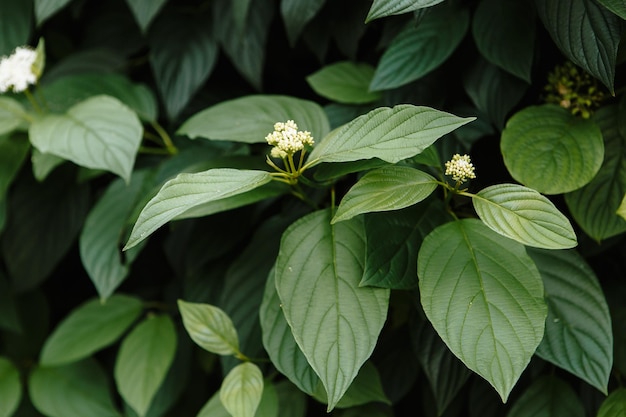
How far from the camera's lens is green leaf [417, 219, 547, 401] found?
696 millimetres

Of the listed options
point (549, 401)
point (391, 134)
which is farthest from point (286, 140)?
point (549, 401)

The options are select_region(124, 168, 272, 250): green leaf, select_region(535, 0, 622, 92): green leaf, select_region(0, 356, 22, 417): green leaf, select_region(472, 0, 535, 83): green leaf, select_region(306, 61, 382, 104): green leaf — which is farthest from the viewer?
select_region(0, 356, 22, 417): green leaf

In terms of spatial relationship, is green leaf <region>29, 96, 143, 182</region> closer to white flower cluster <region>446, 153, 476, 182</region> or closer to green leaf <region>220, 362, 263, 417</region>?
green leaf <region>220, 362, 263, 417</region>

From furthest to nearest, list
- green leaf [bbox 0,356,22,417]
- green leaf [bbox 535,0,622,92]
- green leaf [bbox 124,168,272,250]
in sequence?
green leaf [bbox 0,356,22,417]
green leaf [bbox 535,0,622,92]
green leaf [bbox 124,168,272,250]

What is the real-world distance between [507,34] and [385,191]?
1.19ft

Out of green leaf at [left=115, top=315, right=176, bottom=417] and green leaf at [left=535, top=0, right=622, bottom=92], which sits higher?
green leaf at [left=535, top=0, right=622, bottom=92]

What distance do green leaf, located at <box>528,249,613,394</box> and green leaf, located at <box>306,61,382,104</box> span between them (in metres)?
0.37

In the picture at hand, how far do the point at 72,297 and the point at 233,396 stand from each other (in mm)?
900

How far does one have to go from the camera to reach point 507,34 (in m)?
0.95

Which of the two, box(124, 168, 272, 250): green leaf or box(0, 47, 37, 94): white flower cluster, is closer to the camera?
box(124, 168, 272, 250): green leaf

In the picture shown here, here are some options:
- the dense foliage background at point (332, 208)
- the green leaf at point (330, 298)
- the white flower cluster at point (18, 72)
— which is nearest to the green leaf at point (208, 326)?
the dense foliage background at point (332, 208)

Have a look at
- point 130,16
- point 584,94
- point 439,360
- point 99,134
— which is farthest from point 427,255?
point 130,16

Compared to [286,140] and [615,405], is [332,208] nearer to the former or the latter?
[286,140]

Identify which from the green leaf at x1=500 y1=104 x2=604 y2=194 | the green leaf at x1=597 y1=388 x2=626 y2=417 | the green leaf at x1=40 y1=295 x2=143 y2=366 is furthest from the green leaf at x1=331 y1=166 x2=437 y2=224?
the green leaf at x1=40 y1=295 x2=143 y2=366
